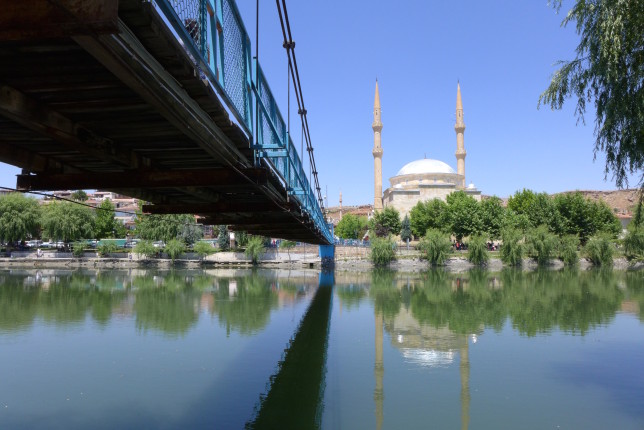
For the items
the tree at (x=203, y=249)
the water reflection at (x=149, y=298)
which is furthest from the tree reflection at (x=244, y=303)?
the tree at (x=203, y=249)

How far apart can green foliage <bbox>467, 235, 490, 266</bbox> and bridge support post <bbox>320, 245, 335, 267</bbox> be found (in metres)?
10.4

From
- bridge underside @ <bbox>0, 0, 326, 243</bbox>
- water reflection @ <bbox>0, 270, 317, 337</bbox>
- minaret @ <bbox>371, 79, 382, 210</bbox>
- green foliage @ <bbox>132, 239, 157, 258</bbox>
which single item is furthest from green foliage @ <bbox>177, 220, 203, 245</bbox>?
bridge underside @ <bbox>0, 0, 326, 243</bbox>

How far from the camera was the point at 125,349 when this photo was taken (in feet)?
39.5

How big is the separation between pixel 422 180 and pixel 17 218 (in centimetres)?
4301

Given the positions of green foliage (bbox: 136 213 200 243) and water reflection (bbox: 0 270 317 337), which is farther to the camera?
green foliage (bbox: 136 213 200 243)

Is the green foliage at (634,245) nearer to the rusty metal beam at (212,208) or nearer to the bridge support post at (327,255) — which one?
the bridge support post at (327,255)

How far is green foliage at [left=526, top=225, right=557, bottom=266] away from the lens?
3709cm

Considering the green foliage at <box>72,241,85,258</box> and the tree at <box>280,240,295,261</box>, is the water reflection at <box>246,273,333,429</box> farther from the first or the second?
the green foliage at <box>72,241,85,258</box>

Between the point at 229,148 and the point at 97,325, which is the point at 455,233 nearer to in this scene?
the point at 97,325

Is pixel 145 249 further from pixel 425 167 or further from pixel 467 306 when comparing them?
pixel 425 167

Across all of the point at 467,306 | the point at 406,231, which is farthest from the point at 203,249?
the point at 467,306

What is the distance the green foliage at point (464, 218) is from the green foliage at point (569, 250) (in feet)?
23.0

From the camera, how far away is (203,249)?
42500mm

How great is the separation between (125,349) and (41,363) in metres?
1.87
